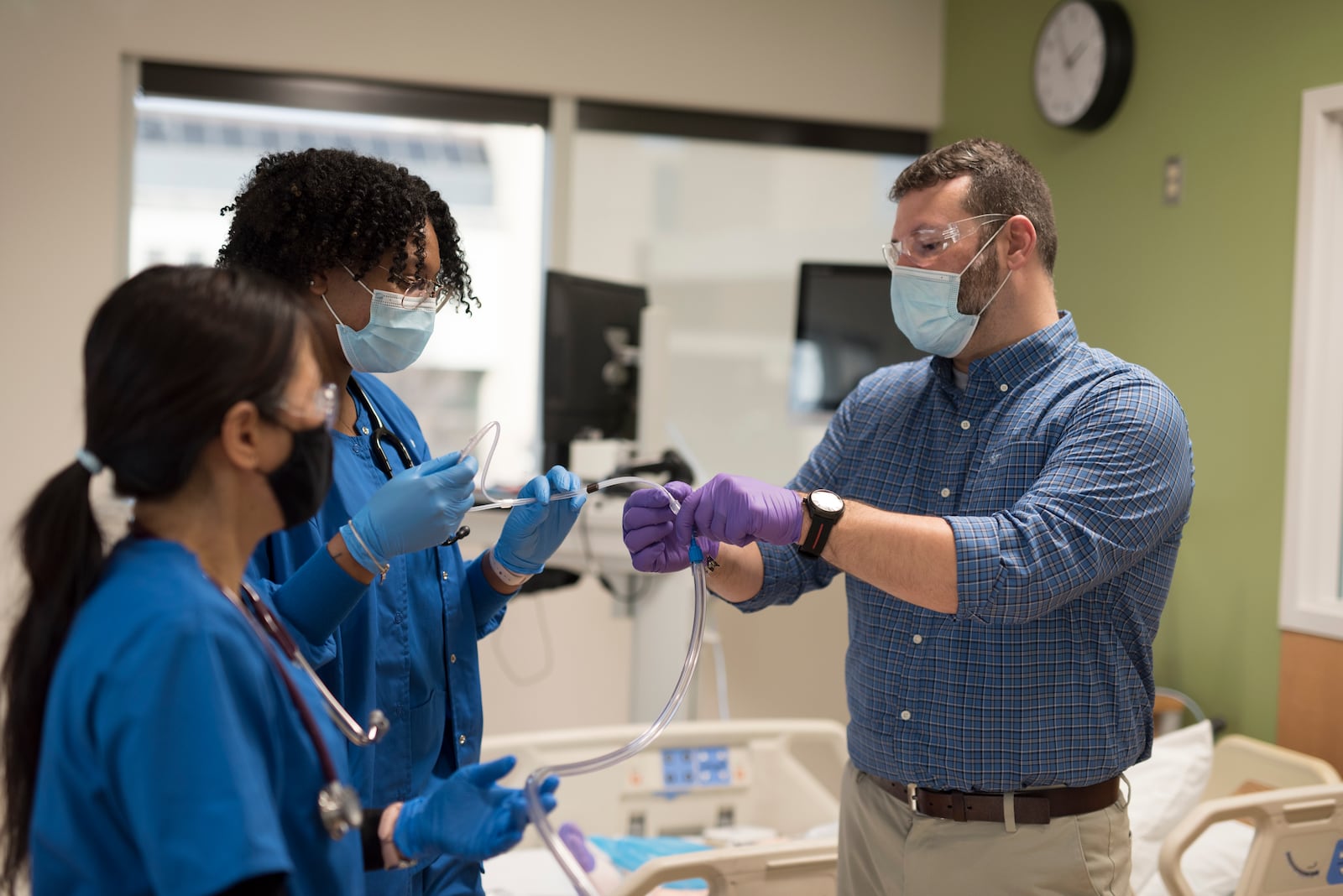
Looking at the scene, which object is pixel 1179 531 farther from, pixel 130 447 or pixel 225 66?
pixel 225 66

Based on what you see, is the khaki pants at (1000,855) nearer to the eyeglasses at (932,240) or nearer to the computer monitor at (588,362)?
the eyeglasses at (932,240)

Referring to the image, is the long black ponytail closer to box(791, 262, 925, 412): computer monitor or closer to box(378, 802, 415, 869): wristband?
box(378, 802, 415, 869): wristband

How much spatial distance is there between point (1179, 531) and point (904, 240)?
1.85 feet

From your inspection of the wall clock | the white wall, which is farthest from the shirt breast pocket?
the wall clock

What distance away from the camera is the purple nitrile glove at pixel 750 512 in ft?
4.52

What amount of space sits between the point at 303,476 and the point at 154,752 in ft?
0.86

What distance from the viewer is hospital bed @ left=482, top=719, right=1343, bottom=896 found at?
1834 mm

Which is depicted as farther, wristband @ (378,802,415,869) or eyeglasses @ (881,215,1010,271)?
eyeglasses @ (881,215,1010,271)

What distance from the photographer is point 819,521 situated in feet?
4.53

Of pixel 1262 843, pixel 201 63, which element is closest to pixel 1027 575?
pixel 1262 843

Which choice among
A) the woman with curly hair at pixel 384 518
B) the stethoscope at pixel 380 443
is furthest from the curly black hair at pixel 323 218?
the stethoscope at pixel 380 443

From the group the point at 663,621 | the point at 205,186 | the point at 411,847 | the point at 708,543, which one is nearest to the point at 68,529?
the point at 411,847

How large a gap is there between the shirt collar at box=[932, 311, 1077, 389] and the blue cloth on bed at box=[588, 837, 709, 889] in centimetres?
122

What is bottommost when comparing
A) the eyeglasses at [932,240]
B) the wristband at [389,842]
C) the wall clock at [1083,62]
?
the wristband at [389,842]
